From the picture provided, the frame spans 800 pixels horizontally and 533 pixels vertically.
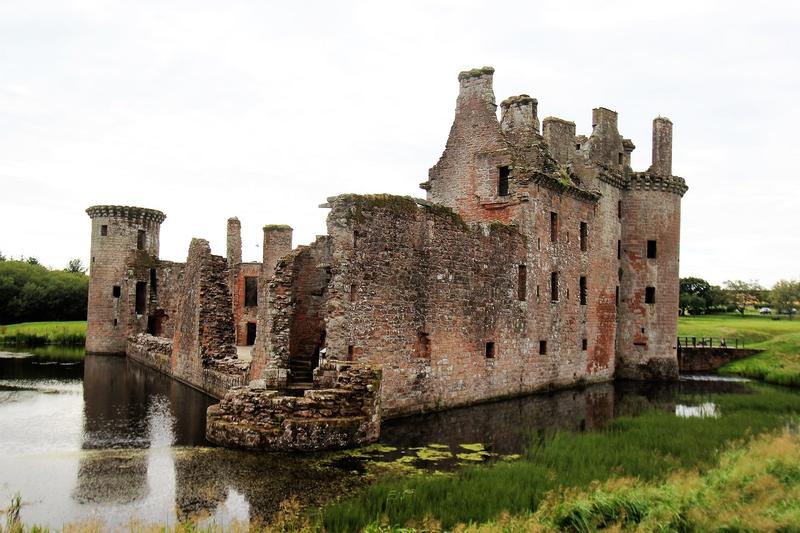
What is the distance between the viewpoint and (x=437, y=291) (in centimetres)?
1888

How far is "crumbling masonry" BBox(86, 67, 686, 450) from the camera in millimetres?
16281

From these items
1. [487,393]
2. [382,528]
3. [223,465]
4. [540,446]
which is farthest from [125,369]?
[382,528]

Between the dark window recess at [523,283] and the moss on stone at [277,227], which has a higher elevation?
the moss on stone at [277,227]

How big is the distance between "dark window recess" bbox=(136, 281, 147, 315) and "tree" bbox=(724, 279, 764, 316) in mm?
59863

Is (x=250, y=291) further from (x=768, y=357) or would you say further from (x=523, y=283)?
(x=768, y=357)

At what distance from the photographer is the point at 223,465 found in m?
12.2

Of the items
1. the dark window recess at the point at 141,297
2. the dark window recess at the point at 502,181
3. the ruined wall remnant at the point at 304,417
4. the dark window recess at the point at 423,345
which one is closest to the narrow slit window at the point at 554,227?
the dark window recess at the point at 502,181

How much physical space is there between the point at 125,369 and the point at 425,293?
1680 centimetres

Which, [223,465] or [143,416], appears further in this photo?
[143,416]

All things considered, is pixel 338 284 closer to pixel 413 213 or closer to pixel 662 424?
pixel 413 213

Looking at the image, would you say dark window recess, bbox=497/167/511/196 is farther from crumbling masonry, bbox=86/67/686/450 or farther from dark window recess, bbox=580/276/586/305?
dark window recess, bbox=580/276/586/305

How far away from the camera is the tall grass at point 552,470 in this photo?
9.31 m

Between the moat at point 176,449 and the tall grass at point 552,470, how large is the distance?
3.06 feet

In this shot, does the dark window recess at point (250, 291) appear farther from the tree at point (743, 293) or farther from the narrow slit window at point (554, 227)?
the tree at point (743, 293)
